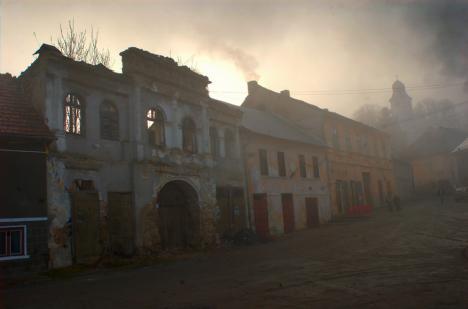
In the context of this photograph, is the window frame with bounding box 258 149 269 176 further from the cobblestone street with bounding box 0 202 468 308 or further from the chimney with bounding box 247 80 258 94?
the chimney with bounding box 247 80 258 94

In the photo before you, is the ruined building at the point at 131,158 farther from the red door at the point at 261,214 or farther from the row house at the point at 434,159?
the row house at the point at 434,159

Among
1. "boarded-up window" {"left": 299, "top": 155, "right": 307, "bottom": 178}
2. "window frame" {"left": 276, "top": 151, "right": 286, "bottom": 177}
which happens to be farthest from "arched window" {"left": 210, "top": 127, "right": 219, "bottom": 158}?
"boarded-up window" {"left": 299, "top": 155, "right": 307, "bottom": 178}

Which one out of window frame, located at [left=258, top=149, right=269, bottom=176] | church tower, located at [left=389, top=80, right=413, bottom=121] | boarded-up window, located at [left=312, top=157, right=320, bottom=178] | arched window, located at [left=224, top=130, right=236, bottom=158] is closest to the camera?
arched window, located at [left=224, top=130, right=236, bottom=158]

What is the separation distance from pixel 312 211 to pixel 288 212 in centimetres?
303

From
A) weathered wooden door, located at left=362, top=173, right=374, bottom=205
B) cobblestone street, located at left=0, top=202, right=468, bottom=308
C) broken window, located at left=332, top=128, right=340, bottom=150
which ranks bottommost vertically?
cobblestone street, located at left=0, top=202, right=468, bottom=308

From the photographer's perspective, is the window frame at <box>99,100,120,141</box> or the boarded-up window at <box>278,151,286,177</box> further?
the boarded-up window at <box>278,151,286,177</box>

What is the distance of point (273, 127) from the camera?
101 ft

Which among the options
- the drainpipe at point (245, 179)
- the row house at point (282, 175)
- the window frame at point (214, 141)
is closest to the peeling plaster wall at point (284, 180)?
the row house at point (282, 175)

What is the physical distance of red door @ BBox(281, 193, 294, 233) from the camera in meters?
28.0

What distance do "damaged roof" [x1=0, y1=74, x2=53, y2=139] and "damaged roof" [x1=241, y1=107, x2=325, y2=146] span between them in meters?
12.9

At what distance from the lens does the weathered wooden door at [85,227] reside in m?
15.6

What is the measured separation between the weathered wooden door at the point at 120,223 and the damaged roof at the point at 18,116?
3.80 m

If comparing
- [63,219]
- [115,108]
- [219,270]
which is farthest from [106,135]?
[219,270]

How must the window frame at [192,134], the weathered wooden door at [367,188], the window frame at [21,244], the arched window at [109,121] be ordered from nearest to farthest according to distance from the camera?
the window frame at [21,244] < the arched window at [109,121] < the window frame at [192,134] < the weathered wooden door at [367,188]
